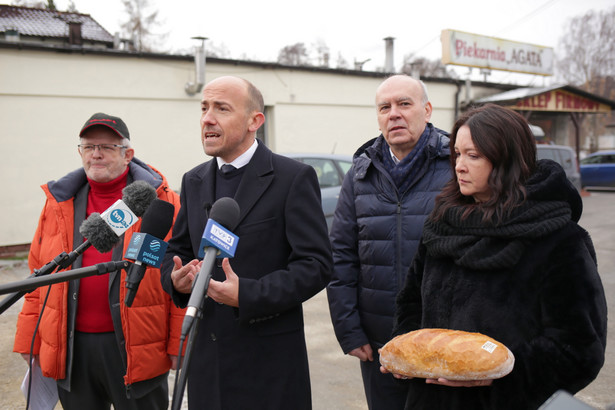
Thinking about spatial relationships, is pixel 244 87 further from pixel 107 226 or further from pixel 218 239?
pixel 218 239

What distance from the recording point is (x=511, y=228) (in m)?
1.79

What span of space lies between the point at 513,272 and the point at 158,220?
1.31 meters

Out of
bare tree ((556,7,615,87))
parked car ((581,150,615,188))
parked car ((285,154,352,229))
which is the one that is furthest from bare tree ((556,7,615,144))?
parked car ((285,154,352,229))

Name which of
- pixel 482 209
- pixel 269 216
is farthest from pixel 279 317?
pixel 482 209

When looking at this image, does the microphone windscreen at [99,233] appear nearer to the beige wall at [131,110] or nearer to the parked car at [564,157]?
the beige wall at [131,110]

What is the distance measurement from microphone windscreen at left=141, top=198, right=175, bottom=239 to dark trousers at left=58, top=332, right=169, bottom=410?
3.21 ft

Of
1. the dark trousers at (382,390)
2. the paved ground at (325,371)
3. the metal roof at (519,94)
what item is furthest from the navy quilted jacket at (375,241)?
the metal roof at (519,94)

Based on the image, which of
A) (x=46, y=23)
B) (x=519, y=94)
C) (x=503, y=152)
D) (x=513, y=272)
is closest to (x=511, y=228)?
(x=513, y=272)

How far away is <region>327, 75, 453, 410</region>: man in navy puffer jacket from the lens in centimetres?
256

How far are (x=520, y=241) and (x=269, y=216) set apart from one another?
992mm

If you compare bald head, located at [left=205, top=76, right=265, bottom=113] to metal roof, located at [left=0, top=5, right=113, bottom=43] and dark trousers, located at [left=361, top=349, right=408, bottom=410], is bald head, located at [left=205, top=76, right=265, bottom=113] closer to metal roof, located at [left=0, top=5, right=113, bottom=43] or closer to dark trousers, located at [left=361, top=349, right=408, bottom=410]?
dark trousers, located at [left=361, top=349, right=408, bottom=410]

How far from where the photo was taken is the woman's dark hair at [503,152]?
1865mm

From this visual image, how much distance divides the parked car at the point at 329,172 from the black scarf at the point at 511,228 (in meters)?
6.18

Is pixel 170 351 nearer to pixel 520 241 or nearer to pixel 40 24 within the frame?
pixel 520 241
